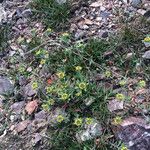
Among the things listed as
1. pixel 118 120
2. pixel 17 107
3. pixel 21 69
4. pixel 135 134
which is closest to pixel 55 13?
pixel 21 69

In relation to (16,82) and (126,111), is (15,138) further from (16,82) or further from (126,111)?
(126,111)

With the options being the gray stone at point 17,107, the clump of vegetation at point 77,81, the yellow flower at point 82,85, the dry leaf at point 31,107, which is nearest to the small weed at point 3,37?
Answer: the clump of vegetation at point 77,81

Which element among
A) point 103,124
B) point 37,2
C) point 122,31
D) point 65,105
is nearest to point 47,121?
point 65,105

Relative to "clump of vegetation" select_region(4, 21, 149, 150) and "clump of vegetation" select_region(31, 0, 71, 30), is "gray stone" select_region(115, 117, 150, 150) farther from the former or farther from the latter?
"clump of vegetation" select_region(31, 0, 71, 30)

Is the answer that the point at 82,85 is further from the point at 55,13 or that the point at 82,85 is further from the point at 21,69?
the point at 55,13

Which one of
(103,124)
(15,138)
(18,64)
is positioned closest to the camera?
(103,124)

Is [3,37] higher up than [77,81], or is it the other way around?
[3,37]

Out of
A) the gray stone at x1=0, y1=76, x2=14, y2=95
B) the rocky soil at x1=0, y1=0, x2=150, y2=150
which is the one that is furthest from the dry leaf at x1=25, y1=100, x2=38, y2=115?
the gray stone at x1=0, y1=76, x2=14, y2=95

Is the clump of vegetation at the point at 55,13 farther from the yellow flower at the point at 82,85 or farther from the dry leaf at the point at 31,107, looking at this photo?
the yellow flower at the point at 82,85
